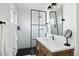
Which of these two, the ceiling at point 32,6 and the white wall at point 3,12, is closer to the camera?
the white wall at point 3,12

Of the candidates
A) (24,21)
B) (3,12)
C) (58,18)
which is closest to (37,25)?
(24,21)

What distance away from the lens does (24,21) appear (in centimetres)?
173

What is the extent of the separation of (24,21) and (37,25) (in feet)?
1.40

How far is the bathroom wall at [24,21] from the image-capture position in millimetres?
1649

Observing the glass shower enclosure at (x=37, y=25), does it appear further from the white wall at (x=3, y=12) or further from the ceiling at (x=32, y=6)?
the white wall at (x=3, y=12)

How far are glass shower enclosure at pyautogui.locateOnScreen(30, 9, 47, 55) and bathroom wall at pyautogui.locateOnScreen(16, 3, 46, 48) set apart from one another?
103 millimetres

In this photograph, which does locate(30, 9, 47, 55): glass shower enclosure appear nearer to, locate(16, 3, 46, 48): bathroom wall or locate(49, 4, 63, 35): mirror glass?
locate(16, 3, 46, 48): bathroom wall

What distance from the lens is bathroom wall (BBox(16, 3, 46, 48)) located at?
1.65 meters

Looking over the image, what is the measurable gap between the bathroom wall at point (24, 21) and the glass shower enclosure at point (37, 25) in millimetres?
103

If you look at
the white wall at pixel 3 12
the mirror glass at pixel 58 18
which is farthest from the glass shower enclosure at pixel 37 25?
the white wall at pixel 3 12

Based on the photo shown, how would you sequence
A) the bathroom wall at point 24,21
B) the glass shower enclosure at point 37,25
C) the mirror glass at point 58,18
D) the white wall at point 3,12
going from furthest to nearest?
the glass shower enclosure at point 37,25 < the bathroom wall at point 24,21 < the mirror glass at point 58,18 < the white wall at point 3,12

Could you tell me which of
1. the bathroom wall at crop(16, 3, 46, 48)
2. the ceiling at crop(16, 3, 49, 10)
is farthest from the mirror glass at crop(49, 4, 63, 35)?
the bathroom wall at crop(16, 3, 46, 48)

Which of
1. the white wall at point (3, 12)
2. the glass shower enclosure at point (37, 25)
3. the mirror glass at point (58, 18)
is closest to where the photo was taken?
the white wall at point (3, 12)

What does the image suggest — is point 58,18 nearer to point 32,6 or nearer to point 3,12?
point 32,6
